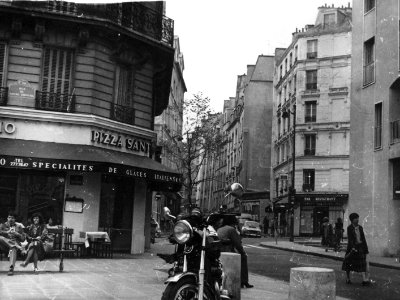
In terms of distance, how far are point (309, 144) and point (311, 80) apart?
5.36m

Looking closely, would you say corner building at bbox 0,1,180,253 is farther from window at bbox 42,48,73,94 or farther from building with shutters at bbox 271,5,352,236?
building with shutters at bbox 271,5,352,236

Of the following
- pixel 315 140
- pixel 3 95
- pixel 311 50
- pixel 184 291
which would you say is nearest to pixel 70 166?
pixel 3 95

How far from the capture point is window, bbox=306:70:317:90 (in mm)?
46562

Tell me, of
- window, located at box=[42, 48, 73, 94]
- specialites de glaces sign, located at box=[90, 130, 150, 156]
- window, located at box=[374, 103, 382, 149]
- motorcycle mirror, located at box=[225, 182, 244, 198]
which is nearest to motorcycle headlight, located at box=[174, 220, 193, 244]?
motorcycle mirror, located at box=[225, 182, 244, 198]

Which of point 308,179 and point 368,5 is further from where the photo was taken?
point 308,179

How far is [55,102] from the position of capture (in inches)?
647

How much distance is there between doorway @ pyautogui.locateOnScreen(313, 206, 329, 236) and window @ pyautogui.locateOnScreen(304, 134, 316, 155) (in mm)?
4734

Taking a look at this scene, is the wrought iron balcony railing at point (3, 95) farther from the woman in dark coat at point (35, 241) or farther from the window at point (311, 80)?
the window at point (311, 80)

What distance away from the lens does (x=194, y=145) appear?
7.52m

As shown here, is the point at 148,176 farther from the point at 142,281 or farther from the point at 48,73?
the point at 142,281

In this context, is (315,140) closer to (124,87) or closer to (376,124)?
(376,124)

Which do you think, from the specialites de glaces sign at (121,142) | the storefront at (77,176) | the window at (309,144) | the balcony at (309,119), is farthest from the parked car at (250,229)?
the storefront at (77,176)

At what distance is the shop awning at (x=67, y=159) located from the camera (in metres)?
15.0

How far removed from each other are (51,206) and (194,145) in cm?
990
